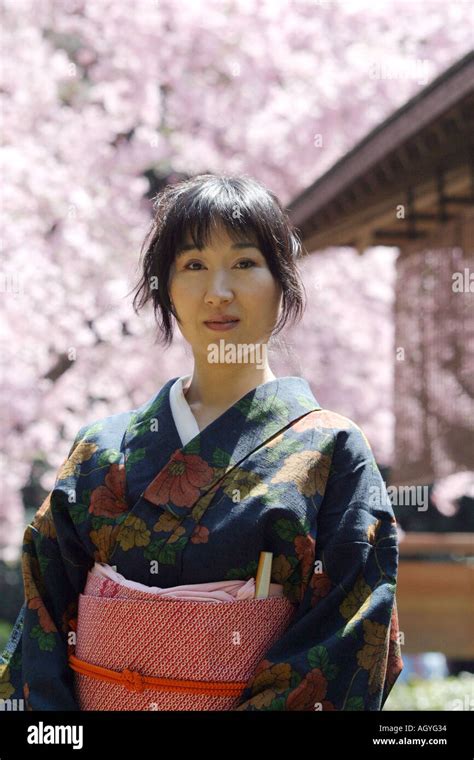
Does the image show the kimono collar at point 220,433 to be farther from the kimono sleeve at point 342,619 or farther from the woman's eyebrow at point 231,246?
the woman's eyebrow at point 231,246

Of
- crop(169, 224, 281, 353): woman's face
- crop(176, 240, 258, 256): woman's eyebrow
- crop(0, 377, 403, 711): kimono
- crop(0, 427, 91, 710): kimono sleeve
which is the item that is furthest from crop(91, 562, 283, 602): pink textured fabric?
crop(176, 240, 258, 256): woman's eyebrow

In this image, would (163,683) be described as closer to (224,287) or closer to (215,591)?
(215,591)

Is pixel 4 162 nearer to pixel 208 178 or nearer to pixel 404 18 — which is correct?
pixel 404 18

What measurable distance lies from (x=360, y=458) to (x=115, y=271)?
520 centimetres

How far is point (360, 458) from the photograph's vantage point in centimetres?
217

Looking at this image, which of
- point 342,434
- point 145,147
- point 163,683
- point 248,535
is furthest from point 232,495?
Result: point 145,147

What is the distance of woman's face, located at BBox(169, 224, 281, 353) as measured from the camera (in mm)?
2180

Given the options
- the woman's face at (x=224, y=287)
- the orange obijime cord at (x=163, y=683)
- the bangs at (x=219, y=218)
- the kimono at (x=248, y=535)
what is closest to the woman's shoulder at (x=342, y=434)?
the kimono at (x=248, y=535)

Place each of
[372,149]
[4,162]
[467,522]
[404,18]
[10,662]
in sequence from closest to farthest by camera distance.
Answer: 1. [10,662]
2. [372,149]
3. [4,162]
4. [404,18]
5. [467,522]

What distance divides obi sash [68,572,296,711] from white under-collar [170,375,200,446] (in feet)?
1.06

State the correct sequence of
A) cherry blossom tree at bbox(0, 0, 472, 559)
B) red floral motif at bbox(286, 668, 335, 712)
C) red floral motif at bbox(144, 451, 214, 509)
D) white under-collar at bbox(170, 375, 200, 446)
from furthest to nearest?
cherry blossom tree at bbox(0, 0, 472, 559), white under-collar at bbox(170, 375, 200, 446), red floral motif at bbox(144, 451, 214, 509), red floral motif at bbox(286, 668, 335, 712)

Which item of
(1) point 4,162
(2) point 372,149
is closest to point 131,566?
(2) point 372,149

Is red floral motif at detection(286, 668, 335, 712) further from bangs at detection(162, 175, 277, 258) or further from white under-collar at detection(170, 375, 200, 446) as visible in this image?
bangs at detection(162, 175, 277, 258)

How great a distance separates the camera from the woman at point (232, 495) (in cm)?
206
